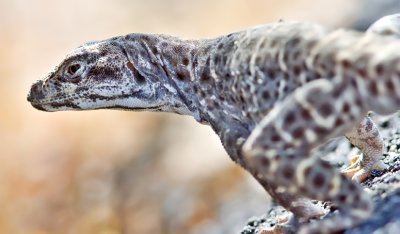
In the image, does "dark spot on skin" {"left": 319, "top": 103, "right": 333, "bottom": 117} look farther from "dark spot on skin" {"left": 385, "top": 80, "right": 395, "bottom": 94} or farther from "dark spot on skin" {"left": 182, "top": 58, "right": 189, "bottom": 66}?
"dark spot on skin" {"left": 182, "top": 58, "right": 189, "bottom": 66}

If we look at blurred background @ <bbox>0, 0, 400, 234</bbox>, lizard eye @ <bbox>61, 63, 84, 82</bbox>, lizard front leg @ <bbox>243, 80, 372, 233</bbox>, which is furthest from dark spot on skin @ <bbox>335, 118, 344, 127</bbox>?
blurred background @ <bbox>0, 0, 400, 234</bbox>

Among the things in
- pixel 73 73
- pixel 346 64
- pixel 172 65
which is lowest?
pixel 346 64

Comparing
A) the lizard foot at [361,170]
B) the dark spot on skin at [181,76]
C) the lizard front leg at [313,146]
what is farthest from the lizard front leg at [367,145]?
the lizard front leg at [313,146]

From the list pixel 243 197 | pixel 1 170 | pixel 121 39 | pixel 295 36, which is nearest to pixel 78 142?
pixel 1 170

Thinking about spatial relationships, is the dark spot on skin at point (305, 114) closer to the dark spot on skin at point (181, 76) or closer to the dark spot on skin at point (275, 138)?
the dark spot on skin at point (275, 138)

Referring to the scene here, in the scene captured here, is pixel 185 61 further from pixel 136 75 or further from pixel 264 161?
pixel 264 161

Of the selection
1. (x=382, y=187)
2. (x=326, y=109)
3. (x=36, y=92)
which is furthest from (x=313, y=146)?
(x=36, y=92)
